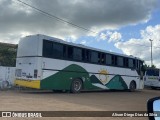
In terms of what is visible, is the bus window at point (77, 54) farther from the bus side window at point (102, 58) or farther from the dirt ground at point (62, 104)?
the dirt ground at point (62, 104)

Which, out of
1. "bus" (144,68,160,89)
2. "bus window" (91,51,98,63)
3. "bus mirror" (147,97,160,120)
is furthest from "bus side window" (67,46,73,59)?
"bus" (144,68,160,89)

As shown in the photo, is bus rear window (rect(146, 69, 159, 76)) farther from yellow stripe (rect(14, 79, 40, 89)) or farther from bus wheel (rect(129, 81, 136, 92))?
yellow stripe (rect(14, 79, 40, 89))

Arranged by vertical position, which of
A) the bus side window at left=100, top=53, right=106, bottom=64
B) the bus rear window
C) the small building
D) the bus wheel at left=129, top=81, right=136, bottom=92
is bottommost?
the bus wheel at left=129, top=81, right=136, bottom=92

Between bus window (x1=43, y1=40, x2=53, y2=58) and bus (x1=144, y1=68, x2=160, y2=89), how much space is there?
61.0ft

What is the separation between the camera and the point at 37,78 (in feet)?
54.2

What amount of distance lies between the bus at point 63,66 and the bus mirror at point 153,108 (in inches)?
549

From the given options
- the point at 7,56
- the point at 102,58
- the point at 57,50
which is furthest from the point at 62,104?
the point at 7,56

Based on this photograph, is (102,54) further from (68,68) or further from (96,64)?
(68,68)

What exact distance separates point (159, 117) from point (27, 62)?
15.1m

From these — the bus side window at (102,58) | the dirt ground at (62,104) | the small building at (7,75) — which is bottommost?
the dirt ground at (62,104)

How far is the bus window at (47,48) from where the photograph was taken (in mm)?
16792

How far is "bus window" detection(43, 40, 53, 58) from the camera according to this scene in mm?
16792

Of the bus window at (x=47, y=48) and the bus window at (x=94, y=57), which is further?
the bus window at (x=94, y=57)

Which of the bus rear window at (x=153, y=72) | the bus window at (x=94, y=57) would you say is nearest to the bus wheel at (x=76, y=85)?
the bus window at (x=94, y=57)
